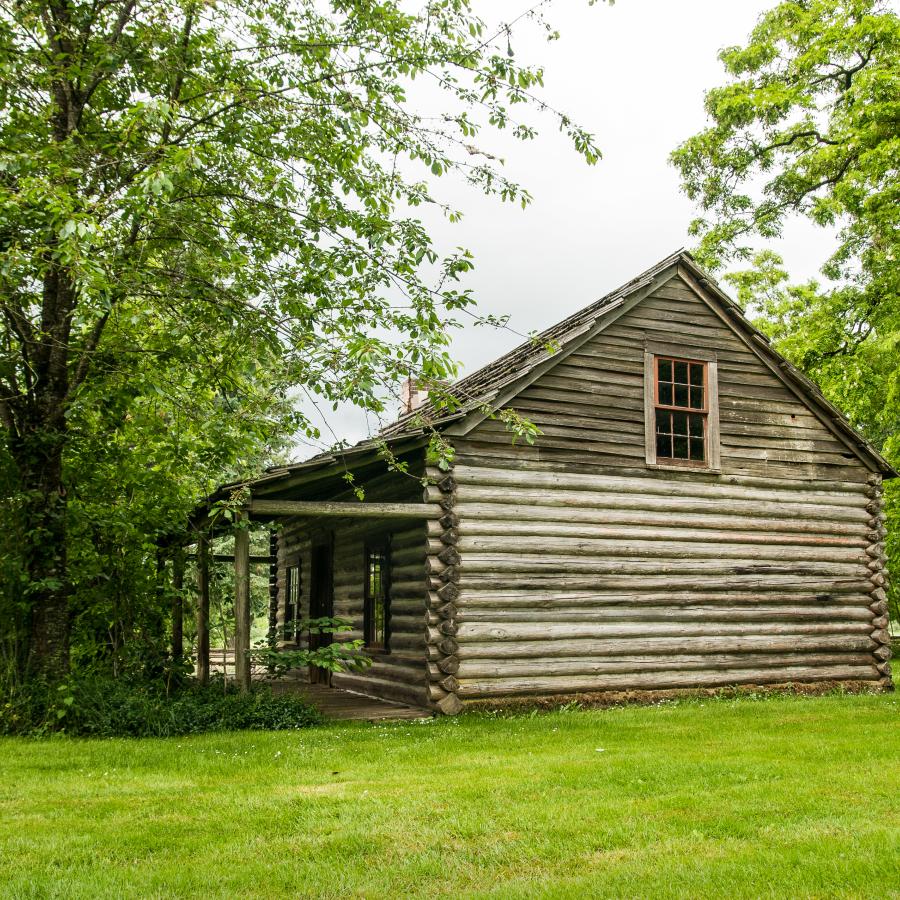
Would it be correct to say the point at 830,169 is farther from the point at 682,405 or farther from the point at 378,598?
the point at 378,598

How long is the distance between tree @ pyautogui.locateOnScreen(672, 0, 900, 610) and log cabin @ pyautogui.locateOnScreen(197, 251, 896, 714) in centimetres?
416

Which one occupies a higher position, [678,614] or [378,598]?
[378,598]

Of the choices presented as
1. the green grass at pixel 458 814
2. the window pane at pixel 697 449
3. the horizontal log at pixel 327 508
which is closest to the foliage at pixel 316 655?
the green grass at pixel 458 814

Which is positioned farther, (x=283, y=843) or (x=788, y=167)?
(x=788, y=167)

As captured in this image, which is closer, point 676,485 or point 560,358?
point 560,358

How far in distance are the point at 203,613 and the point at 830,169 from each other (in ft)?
A: 49.1

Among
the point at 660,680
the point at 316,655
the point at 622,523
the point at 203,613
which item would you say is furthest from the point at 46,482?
the point at 660,680

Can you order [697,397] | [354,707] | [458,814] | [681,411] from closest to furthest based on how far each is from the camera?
[458,814] → [354,707] → [681,411] → [697,397]

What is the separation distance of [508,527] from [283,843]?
7185mm

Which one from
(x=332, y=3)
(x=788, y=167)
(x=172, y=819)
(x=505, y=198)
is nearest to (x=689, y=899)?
(x=172, y=819)

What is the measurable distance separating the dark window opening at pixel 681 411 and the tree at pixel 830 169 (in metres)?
5.35

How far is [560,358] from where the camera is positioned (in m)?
13.4

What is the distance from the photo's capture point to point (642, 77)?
1491cm

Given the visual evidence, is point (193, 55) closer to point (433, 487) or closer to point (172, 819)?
point (433, 487)
